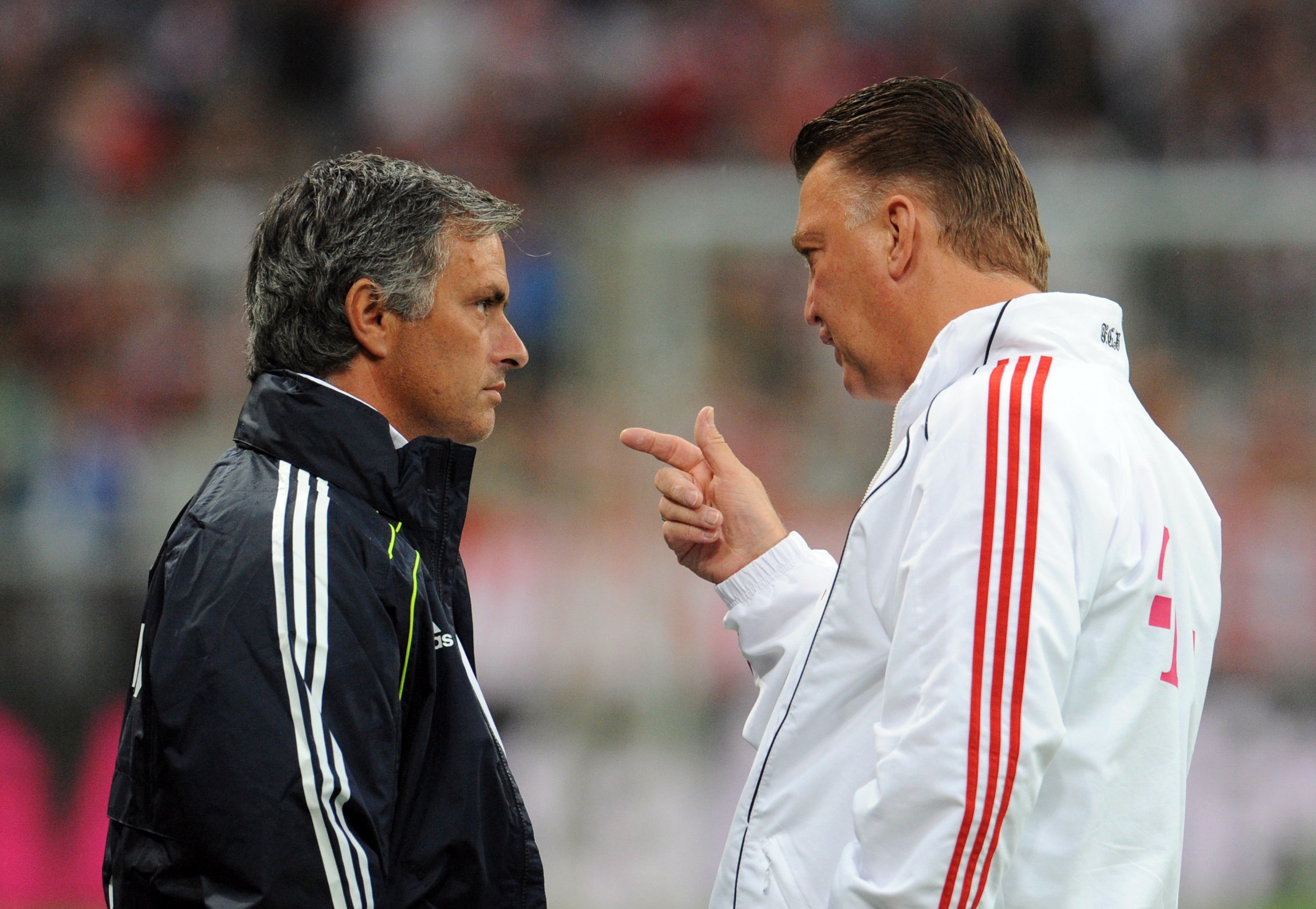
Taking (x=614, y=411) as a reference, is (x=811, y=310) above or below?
below

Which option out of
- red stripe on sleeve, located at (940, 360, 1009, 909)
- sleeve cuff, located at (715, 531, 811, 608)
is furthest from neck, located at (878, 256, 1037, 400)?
sleeve cuff, located at (715, 531, 811, 608)

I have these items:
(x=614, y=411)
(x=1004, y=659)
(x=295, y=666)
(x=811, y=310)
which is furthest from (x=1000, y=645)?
(x=614, y=411)

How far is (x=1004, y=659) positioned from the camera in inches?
60.1

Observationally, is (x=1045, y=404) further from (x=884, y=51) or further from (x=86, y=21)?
(x=86, y=21)

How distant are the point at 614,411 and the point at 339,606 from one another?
350cm

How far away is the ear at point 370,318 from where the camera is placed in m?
1.98

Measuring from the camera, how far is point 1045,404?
161 centimetres

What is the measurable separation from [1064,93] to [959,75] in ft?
1.65

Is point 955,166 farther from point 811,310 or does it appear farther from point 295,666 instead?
point 295,666

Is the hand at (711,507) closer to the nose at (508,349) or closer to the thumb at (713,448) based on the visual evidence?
the thumb at (713,448)

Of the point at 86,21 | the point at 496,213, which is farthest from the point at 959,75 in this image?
the point at 496,213

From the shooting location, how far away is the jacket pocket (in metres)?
1.76

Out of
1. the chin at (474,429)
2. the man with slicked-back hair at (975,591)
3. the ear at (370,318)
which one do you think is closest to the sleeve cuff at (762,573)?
the man with slicked-back hair at (975,591)

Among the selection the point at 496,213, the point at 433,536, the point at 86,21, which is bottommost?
the point at 433,536
